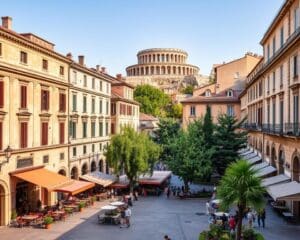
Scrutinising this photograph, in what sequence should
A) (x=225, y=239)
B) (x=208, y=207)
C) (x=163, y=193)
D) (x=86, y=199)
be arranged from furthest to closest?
(x=163, y=193) < (x=86, y=199) < (x=208, y=207) < (x=225, y=239)

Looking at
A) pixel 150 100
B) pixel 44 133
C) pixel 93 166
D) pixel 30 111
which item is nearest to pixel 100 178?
pixel 93 166

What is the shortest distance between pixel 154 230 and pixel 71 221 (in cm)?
688

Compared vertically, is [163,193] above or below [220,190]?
below

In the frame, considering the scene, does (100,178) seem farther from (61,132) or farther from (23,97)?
(23,97)

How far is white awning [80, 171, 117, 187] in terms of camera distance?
40775 mm

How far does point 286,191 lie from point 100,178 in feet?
70.5

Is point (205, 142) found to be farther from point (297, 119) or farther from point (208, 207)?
point (297, 119)

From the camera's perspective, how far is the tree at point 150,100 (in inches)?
4353

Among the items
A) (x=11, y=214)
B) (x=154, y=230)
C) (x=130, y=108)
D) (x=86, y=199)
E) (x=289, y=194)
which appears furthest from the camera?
(x=130, y=108)

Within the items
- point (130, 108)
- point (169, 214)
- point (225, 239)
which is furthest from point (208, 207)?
point (130, 108)

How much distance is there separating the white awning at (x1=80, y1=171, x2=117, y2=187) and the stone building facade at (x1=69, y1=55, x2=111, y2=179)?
1.06 m

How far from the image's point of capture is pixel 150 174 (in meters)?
45.0

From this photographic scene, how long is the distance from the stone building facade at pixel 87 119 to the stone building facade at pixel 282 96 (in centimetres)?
1869

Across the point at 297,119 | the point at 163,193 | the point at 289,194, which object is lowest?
the point at 163,193
